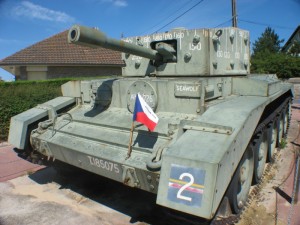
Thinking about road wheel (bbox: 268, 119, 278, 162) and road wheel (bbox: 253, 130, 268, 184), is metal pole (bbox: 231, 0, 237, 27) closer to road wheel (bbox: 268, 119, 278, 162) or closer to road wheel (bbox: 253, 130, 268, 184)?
road wheel (bbox: 268, 119, 278, 162)

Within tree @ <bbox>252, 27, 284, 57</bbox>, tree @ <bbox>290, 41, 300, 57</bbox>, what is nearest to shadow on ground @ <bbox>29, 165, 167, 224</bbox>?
tree @ <bbox>290, 41, 300, 57</bbox>

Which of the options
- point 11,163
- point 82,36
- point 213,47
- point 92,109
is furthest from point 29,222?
point 213,47

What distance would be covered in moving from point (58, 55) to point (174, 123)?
1387cm

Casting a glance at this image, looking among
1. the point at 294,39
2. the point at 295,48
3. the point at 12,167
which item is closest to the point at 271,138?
the point at 12,167

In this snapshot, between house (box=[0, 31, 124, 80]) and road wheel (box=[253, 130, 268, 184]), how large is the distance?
1142 cm

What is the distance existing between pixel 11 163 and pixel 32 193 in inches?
79.7

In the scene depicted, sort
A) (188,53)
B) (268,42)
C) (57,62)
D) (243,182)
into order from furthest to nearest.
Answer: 1. (268,42)
2. (57,62)
3. (188,53)
4. (243,182)

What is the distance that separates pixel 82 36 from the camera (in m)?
3.09

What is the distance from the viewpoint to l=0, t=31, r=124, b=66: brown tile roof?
15.4 meters

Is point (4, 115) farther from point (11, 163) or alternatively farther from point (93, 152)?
point (93, 152)

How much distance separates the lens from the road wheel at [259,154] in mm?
4520

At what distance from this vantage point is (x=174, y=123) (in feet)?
12.3

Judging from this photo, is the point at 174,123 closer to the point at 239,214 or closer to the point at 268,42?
the point at 239,214

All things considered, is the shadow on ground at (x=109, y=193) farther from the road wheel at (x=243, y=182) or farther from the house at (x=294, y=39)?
the house at (x=294, y=39)
